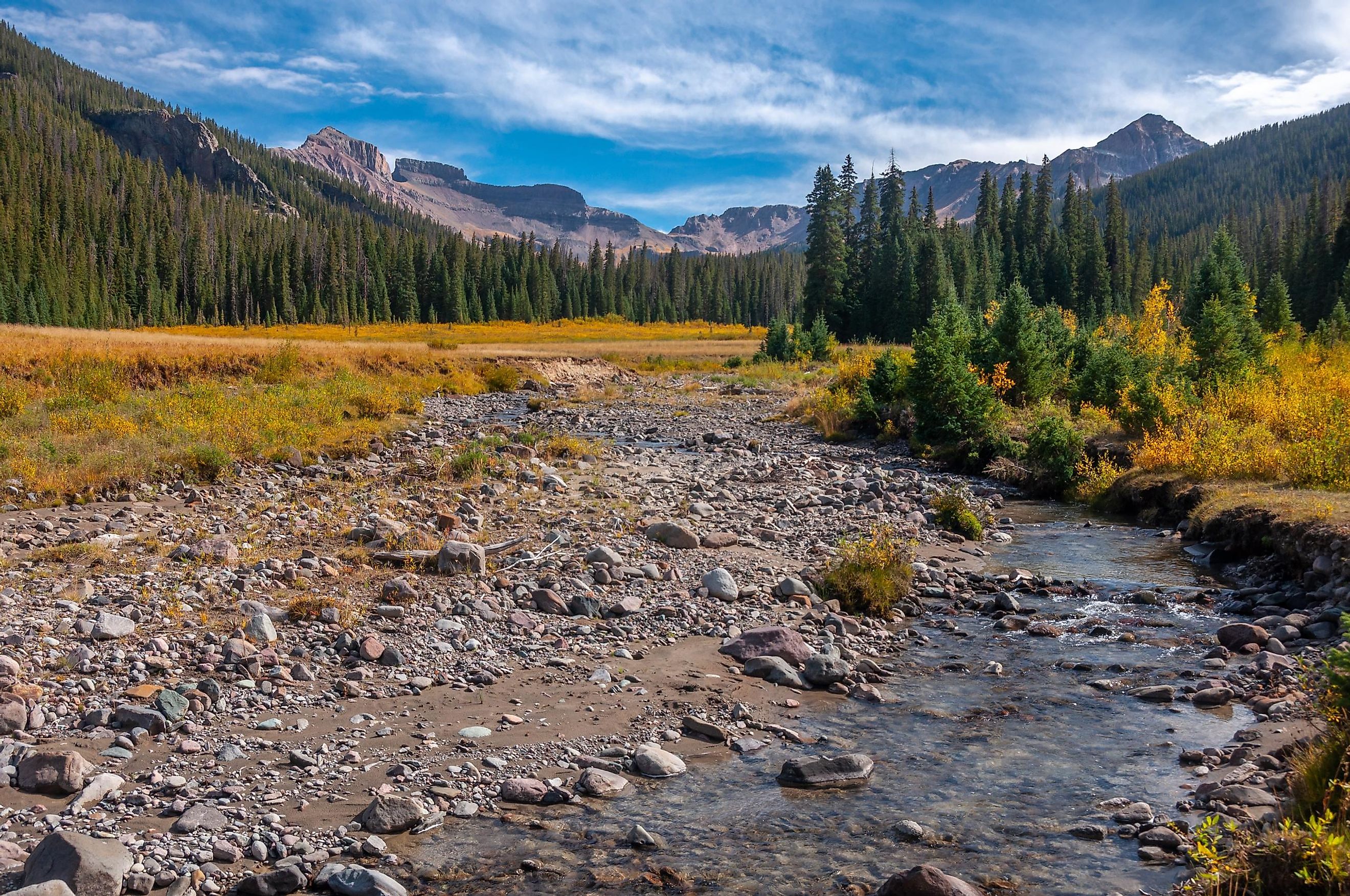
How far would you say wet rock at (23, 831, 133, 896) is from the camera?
16.1 ft

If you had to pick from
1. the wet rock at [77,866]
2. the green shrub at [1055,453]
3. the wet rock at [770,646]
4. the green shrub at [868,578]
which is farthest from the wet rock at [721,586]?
the green shrub at [1055,453]

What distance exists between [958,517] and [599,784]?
12201mm

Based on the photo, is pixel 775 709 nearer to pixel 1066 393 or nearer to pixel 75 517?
pixel 75 517

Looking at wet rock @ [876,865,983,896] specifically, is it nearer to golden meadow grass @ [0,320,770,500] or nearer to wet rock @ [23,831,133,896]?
wet rock @ [23,831,133,896]

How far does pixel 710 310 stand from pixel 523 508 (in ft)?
461

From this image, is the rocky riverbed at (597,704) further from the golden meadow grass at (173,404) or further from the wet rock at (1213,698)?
the golden meadow grass at (173,404)

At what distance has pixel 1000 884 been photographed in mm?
5621

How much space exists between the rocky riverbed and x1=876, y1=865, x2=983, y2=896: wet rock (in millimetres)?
38

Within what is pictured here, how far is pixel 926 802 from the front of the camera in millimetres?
6789

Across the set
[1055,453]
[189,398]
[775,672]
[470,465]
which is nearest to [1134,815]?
[775,672]

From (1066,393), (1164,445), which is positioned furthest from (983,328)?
(1164,445)

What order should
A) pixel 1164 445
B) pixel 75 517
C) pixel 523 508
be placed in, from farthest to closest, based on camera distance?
pixel 1164 445 < pixel 523 508 < pixel 75 517

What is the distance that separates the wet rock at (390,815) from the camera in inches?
237

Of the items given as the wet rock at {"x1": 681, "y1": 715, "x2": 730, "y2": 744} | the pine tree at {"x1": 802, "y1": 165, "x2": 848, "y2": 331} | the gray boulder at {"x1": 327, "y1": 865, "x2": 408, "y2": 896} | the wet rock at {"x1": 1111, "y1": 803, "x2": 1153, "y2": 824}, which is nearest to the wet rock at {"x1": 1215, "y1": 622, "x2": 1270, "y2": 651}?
the wet rock at {"x1": 1111, "y1": 803, "x2": 1153, "y2": 824}
